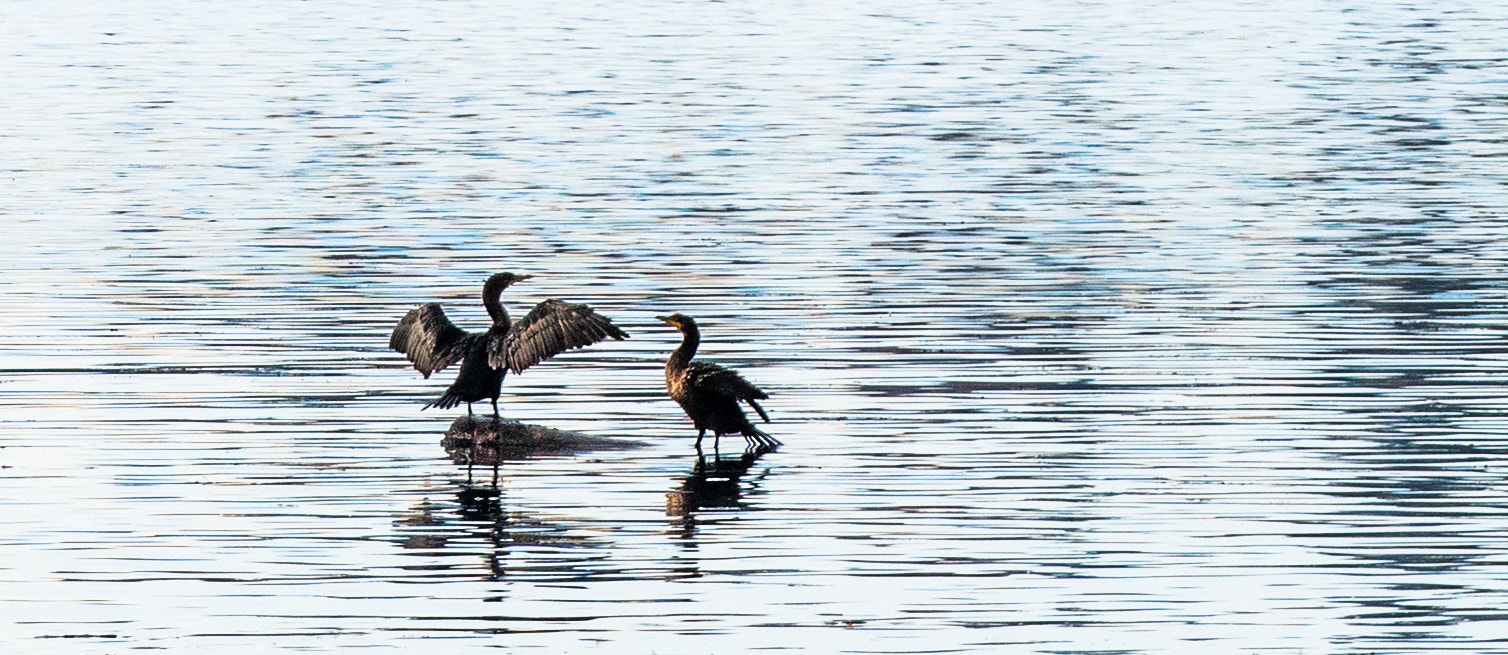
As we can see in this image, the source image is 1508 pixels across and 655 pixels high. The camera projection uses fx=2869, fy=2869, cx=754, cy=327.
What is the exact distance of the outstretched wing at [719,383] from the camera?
16.4 m

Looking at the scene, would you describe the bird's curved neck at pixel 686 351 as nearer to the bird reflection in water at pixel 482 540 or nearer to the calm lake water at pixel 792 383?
the calm lake water at pixel 792 383

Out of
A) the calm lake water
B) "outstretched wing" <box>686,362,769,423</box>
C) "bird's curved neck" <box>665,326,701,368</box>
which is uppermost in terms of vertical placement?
"bird's curved neck" <box>665,326,701,368</box>

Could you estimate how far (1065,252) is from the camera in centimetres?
2781

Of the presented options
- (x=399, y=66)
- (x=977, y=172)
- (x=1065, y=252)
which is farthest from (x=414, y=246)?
(x=399, y=66)

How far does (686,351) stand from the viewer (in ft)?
55.2

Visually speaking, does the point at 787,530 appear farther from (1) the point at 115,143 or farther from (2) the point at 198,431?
(1) the point at 115,143

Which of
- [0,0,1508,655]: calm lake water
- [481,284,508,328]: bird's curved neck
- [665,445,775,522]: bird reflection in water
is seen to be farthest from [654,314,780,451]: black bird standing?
[481,284,508,328]: bird's curved neck

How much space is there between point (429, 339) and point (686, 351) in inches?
87.2

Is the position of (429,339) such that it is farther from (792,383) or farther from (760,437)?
(760,437)

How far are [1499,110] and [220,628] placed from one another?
39.7 metres

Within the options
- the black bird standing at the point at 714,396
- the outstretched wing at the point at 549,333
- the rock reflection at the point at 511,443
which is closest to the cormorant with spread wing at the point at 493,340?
the outstretched wing at the point at 549,333

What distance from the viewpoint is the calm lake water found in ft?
41.0

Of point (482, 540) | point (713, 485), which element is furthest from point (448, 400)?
point (482, 540)

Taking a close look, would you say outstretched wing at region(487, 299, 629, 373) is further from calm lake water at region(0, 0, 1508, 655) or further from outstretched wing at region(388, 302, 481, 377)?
outstretched wing at region(388, 302, 481, 377)
